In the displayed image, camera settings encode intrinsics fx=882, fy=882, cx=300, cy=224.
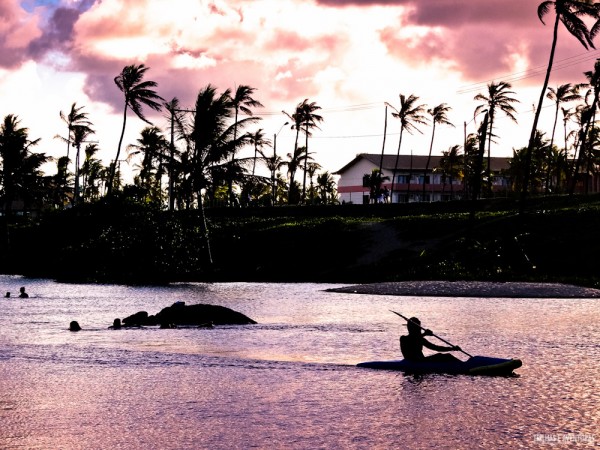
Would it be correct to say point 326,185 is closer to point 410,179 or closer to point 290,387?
point 410,179

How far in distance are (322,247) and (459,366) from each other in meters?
42.9

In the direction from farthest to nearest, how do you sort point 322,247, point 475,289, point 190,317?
point 322,247, point 475,289, point 190,317

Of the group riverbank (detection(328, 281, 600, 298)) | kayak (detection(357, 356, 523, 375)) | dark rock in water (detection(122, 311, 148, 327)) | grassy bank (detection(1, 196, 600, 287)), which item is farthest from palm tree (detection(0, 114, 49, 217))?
kayak (detection(357, 356, 523, 375))

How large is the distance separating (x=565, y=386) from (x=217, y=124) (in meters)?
35.8

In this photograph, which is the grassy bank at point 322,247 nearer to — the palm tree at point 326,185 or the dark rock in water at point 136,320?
the dark rock in water at point 136,320

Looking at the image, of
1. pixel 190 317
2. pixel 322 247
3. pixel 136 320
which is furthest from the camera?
pixel 322 247

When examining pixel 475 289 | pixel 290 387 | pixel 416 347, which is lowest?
pixel 290 387

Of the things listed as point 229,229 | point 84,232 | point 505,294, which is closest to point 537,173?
point 229,229

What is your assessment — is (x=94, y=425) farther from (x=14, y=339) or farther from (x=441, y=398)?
(x=14, y=339)

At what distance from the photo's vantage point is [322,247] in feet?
195

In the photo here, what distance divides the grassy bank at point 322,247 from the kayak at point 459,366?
92.9 feet

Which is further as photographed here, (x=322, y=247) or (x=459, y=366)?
(x=322, y=247)

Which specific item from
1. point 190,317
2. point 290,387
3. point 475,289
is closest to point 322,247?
point 475,289

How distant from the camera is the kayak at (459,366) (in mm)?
16281
